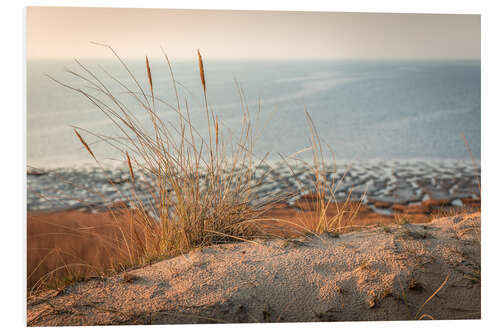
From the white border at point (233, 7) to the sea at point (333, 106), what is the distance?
79 mm

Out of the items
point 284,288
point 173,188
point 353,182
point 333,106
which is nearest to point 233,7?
point 333,106

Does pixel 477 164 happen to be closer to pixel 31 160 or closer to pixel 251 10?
pixel 251 10

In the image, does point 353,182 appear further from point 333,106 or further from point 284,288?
point 284,288

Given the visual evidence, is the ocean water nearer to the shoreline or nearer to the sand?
the shoreline

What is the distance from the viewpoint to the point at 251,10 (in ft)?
7.27

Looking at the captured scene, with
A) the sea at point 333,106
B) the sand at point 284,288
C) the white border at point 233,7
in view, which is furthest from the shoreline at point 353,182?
the sand at point 284,288

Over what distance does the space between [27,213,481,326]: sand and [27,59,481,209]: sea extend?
61cm

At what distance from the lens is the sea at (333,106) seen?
222 cm

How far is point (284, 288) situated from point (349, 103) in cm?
121

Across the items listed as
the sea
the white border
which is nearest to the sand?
the white border

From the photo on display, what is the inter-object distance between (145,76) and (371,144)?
4.36ft

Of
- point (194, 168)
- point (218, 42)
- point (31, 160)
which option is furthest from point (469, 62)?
point (31, 160)

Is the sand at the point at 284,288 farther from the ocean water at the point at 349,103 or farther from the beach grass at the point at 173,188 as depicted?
the ocean water at the point at 349,103

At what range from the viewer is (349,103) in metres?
2.48
